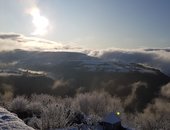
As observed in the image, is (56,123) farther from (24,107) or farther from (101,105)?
(101,105)

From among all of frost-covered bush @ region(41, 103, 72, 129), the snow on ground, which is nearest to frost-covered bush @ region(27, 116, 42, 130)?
frost-covered bush @ region(41, 103, 72, 129)

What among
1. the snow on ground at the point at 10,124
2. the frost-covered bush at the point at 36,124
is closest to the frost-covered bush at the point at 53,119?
the frost-covered bush at the point at 36,124

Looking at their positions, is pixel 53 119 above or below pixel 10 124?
below

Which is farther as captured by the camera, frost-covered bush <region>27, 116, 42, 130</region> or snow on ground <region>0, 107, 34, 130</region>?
frost-covered bush <region>27, 116, 42, 130</region>

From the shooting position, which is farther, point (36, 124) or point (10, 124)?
point (36, 124)

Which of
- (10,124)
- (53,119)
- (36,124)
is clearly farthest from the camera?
(36,124)

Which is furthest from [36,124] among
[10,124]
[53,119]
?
[10,124]

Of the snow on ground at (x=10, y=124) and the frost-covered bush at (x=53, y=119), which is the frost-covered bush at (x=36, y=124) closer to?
the frost-covered bush at (x=53, y=119)

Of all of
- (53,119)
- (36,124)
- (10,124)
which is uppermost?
(10,124)

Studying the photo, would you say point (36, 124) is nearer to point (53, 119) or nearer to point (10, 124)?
point (53, 119)

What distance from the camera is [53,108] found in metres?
24.4

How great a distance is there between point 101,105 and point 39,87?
63.7 m

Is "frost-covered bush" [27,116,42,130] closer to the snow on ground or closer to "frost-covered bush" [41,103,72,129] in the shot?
"frost-covered bush" [41,103,72,129]

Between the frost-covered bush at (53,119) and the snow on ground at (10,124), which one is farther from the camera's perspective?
the frost-covered bush at (53,119)
